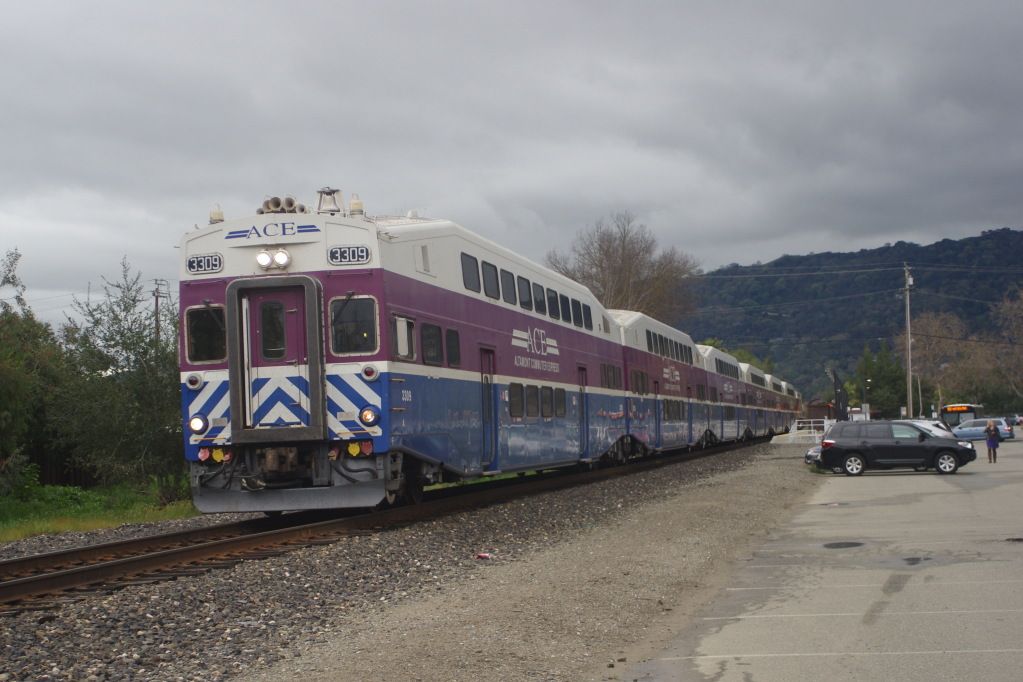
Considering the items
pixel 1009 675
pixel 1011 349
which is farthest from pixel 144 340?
pixel 1011 349

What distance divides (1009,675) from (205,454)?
35.0 ft

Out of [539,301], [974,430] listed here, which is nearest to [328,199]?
[539,301]

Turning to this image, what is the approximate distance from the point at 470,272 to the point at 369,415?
4.40 m

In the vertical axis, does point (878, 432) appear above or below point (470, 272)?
below

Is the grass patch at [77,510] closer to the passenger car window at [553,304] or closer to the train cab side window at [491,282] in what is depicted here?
the train cab side window at [491,282]

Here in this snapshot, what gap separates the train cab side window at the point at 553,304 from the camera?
22.8 metres

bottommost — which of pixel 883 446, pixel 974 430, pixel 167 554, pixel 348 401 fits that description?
pixel 974 430

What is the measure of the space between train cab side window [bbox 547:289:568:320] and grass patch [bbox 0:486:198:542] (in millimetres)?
7790

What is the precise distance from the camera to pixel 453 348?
17234mm

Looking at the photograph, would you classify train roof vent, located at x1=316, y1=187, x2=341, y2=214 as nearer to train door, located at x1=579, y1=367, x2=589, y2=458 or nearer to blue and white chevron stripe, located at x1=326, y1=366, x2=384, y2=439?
blue and white chevron stripe, located at x1=326, y1=366, x2=384, y2=439

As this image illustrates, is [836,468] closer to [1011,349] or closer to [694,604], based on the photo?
[694,604]

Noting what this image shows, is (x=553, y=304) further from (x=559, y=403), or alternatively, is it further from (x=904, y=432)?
(x=904, y=432)

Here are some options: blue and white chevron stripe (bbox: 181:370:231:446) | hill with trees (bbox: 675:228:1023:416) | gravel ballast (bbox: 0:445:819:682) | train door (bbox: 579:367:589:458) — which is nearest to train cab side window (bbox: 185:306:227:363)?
blue and white chevron stripe (bbox: 181:370:231:446)

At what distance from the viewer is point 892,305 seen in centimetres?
19762
